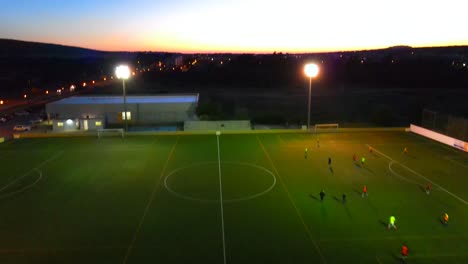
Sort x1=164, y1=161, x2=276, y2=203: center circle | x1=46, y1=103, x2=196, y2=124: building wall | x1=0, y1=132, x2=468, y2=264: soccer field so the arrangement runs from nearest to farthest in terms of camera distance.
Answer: x1=0, y1=132, x2=468, y2=264: soccer field < x1=164, y1=161, x2=276, y2=203: center circle < x1=46, y1=103, x2=196, y2=124: building wall

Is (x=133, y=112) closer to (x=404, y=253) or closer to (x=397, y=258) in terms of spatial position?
(x=397, y=258)

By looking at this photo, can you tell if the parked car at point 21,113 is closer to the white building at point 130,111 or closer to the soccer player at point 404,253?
the white building at point 130,111

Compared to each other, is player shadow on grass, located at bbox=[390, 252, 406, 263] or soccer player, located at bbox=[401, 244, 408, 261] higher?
soccer player, located at bbox=[401, 244, 408, 261]

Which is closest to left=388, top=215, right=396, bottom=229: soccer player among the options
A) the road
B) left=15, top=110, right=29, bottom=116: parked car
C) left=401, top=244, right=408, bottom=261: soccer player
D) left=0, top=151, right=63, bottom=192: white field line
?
left=401, top=244, right=408, bottom=261: soccer player

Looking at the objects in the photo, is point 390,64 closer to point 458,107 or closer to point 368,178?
point 458,107

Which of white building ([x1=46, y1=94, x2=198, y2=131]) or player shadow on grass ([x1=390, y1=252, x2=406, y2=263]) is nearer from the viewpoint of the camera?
player shadow on grass ([x1=390, y1=252, x2=406, y2=263])

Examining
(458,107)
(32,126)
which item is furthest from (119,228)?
(458,107)

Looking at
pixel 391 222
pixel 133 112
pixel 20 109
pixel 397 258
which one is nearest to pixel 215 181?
pixel 391 222

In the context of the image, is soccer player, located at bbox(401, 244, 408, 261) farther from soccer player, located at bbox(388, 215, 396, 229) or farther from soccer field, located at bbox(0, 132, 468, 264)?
soccer player, located at bbox(388, 215, 396, 229)
